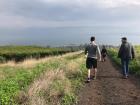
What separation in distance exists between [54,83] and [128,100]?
133 inches

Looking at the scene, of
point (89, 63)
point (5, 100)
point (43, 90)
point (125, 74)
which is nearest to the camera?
point (5, 100)

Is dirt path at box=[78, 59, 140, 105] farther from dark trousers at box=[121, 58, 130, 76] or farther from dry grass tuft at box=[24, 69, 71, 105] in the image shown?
dark trousers at box=[121, 58, 130, 76]

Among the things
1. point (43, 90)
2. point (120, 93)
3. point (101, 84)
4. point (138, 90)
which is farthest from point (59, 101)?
point (101, 84)

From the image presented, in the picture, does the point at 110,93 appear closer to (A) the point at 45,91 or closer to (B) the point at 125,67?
(A) the point at 45,91

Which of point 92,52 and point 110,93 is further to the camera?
point 92,52

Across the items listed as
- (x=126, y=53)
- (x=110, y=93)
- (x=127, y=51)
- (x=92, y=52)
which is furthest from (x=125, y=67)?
(x=110, y=93)

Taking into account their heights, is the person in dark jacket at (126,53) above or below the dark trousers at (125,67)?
above

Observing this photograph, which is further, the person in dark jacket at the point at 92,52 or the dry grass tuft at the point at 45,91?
the person in dark jacket at the point at 92,52

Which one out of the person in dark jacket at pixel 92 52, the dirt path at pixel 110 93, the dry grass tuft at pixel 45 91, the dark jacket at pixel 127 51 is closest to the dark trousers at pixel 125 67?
the dark jacket at pixel 127 51

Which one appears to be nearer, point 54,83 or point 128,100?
point 128,100

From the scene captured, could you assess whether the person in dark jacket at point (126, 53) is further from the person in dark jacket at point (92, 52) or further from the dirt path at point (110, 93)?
the person in dark jacket at point (92, 52)

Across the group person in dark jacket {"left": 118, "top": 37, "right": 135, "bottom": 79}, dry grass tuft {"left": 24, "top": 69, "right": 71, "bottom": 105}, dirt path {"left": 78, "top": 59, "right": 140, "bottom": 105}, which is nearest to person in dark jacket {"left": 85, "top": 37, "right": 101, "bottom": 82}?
dirt path {"left": 78, "top": 59, "right": 140, "bottom": 105}

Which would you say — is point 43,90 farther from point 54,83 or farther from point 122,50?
point 122,50

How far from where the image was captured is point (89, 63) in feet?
67.4
